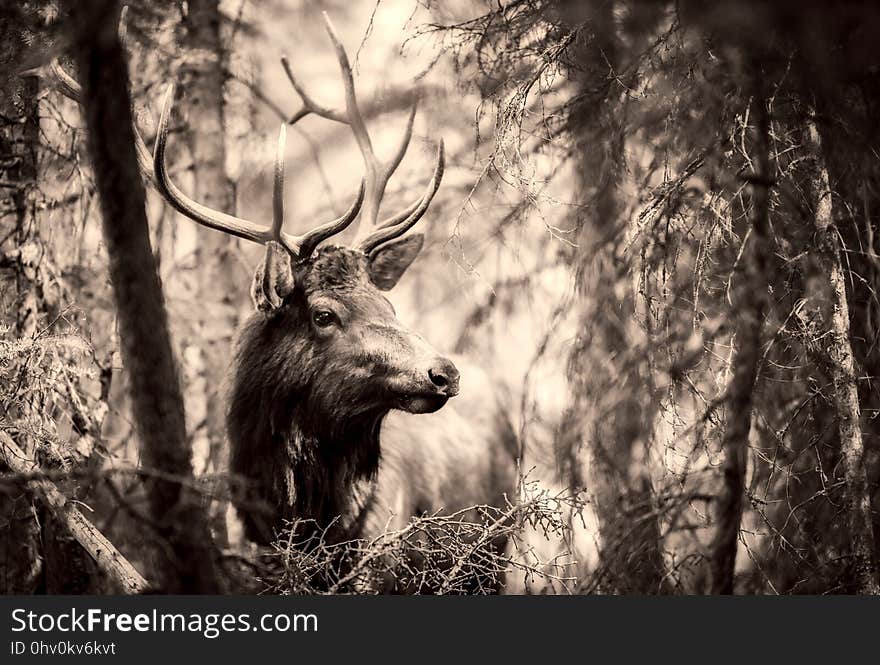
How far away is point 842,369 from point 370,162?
7.33 feet

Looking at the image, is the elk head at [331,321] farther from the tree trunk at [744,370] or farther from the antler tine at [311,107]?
the tree trunk at [744,370]

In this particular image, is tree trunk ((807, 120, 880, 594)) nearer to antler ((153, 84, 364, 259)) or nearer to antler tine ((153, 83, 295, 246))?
antler ((153, 84, 364, 259))

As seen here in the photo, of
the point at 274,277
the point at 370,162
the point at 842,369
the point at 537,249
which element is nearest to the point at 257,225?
the point at 274,277

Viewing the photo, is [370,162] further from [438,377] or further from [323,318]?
[438,377]

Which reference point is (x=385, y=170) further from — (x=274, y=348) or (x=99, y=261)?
(x=99, y=261)

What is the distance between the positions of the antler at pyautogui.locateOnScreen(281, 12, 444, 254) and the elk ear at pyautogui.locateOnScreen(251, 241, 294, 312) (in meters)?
0.35

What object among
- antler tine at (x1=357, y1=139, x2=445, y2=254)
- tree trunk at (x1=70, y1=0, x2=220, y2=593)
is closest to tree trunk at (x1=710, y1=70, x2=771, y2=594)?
antler tine at (x1=357, y1=139, x2=445, y2=254)

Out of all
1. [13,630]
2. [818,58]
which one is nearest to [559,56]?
[818,58]

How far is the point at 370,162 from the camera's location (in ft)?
17.0

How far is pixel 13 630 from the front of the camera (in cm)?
458

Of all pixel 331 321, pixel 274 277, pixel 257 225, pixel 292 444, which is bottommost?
pixel 292 444

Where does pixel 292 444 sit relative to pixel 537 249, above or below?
below

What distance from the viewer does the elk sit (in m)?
4.71

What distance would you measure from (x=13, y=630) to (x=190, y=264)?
1.83m
